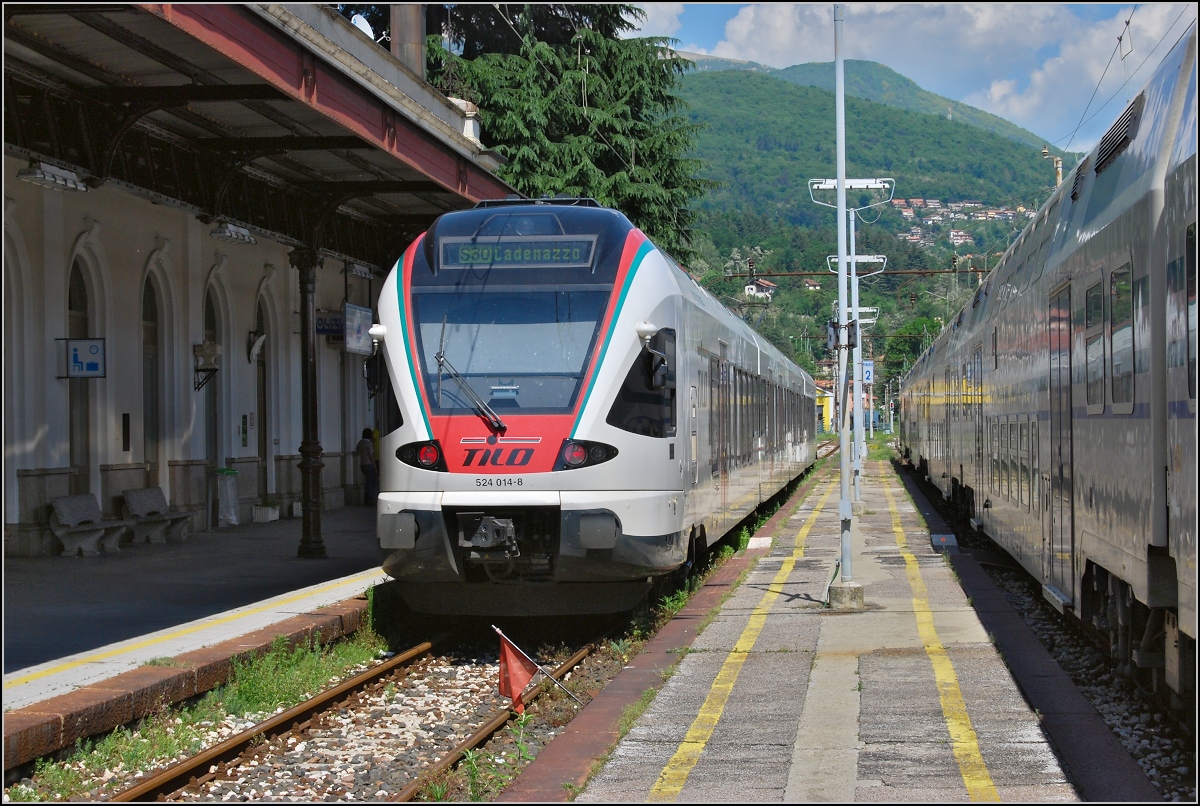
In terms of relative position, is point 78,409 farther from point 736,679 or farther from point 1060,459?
point 1060,459

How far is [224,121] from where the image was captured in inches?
545

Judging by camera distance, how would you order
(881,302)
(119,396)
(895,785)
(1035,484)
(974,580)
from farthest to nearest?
1. (881,302)
2. (119,396)
3. (974,580)
4. (1035,484)
5. (895,785)

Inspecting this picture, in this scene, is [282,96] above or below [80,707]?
above

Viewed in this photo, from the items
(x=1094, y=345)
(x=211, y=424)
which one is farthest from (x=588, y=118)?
(x=1094, y=345)

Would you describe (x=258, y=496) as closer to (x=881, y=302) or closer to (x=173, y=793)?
(x=173, y=793)

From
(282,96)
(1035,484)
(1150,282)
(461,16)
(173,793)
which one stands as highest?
(461,16)

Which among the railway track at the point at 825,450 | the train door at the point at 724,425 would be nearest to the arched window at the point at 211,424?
the train door at the point at 724,425

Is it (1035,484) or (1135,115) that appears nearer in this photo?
(1135,115)

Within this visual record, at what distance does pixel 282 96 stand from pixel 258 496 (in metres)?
10.9

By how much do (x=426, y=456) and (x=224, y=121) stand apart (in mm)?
5955

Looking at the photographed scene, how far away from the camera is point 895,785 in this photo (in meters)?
6.27

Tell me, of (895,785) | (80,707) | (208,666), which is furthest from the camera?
(208,666)

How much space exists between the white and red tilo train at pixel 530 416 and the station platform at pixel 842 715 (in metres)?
1.09

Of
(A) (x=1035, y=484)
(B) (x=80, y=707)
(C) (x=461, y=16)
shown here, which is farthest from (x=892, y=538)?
(C) (x=461, y=16)
